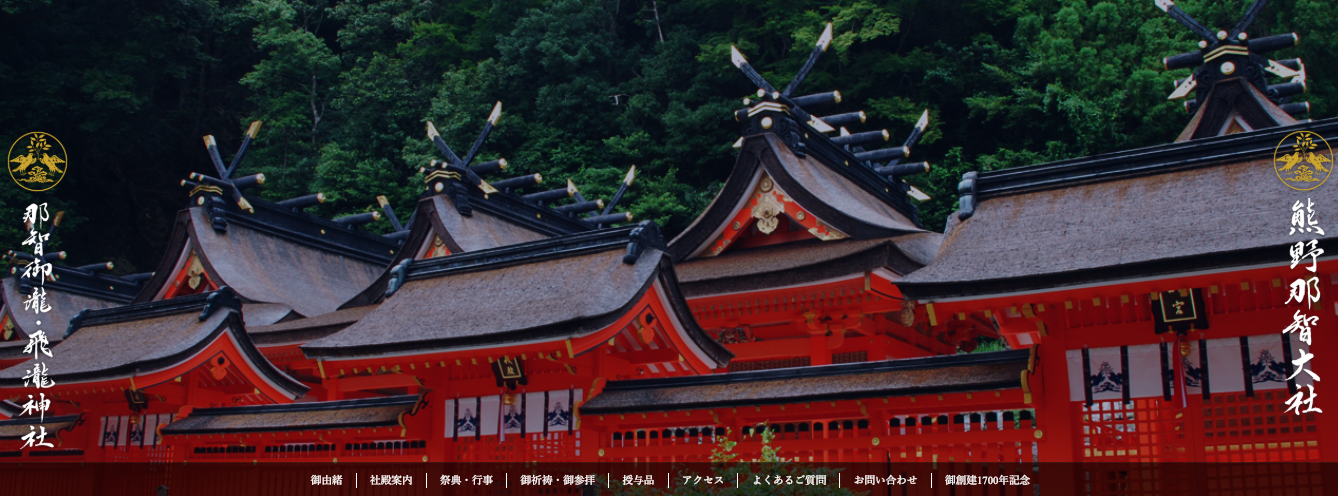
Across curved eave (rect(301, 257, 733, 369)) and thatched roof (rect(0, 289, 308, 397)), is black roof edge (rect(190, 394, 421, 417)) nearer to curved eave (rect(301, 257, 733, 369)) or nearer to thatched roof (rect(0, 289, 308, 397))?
thatched roof (rect(0, 289, 308, 397))

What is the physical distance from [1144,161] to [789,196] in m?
6.74

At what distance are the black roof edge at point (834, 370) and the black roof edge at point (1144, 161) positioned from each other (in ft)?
6.32

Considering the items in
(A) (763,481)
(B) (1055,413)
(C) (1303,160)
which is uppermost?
(C) (1303,160)

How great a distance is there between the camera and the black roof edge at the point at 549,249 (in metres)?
11.5

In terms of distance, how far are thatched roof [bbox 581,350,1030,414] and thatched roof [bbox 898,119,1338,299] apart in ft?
2.68

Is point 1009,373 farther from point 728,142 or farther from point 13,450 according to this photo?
point 728,142

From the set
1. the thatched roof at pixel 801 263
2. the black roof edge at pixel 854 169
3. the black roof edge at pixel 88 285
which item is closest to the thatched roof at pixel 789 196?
the thatched roof at pixel 801 263

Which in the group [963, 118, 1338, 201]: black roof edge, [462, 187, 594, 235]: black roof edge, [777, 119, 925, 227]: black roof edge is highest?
[462, 187, 594, 235]: black roof edge

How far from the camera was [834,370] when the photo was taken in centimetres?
1025

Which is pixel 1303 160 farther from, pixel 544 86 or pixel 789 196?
pixel 544 86

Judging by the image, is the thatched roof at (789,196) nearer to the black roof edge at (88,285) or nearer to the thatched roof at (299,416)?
the thatched roof at (299,416)

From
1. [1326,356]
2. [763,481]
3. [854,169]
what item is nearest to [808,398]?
[763,481]

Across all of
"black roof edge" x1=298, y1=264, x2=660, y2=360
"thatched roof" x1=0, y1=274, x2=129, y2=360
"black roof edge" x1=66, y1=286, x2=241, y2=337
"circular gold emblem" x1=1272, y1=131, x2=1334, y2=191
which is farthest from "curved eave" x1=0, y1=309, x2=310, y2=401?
"circular gold emblem" x1=1272, y1=131, x2=1334, y2=191

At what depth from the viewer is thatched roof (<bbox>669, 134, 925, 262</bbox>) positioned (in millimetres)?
15797
